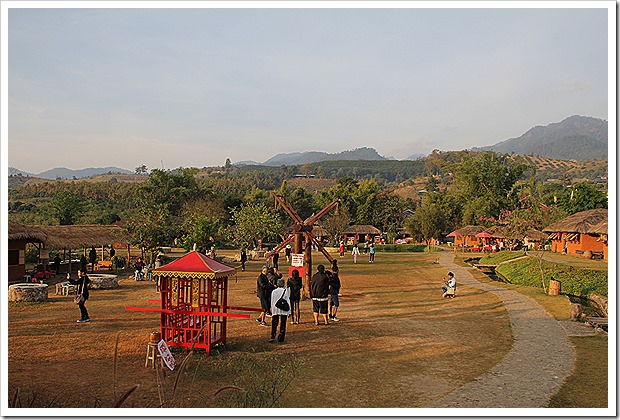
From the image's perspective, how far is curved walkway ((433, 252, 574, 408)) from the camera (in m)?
7.20

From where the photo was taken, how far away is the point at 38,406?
6723mm

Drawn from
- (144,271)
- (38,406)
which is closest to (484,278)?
(144,271)

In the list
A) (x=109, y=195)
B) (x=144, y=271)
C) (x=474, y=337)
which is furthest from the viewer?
(x=109, y=195)

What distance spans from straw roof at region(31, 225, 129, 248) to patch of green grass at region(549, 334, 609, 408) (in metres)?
20.6

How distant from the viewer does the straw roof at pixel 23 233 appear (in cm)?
1972

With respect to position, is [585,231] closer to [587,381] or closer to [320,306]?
[320,306]

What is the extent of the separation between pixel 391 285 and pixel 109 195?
2658 inches

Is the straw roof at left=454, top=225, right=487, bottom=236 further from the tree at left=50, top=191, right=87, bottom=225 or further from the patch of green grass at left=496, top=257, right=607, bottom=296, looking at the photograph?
the tree at left=50, top=191, right=87, bottom=225

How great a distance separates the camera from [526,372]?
8.52 m

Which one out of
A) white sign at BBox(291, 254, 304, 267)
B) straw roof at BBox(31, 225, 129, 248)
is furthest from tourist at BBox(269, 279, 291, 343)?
straw roof at BBox(31, 225, 129, 248)

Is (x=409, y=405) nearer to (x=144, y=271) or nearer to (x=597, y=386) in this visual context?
(x=597, y=386)

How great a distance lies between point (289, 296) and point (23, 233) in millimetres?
14680

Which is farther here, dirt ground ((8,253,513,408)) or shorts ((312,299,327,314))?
shorts ((312,299,327,314))

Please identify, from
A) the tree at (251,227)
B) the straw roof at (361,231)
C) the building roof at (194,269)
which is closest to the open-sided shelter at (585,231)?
the tree at (251,227)
